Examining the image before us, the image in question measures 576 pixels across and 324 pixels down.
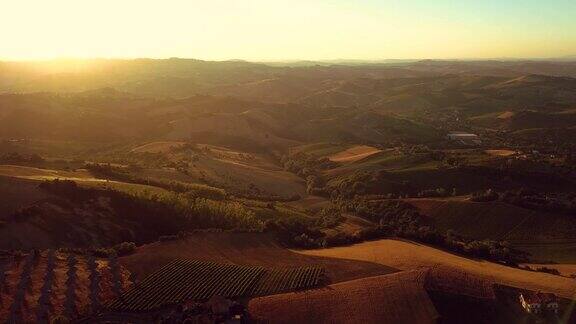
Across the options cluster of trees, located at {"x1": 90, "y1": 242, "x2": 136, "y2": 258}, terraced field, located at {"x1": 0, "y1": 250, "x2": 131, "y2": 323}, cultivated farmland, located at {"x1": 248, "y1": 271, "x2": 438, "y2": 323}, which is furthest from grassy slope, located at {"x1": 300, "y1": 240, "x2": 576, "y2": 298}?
terraced field, located at {"x1": 0, "y1": 250, "x2": 131, "y2": 323}

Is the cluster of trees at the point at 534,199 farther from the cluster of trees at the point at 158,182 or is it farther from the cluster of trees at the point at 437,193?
the cluster of trees at the point at 158,182

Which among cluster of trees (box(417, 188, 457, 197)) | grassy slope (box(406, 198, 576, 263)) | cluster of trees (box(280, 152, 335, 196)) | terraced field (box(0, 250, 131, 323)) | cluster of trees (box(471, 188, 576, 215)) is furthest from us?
cluster of trees (box(280, 152, 335, 196))

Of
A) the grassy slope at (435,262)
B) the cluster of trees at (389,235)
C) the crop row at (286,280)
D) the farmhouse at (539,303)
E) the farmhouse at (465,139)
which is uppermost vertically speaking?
the farmhouse at (539,303)

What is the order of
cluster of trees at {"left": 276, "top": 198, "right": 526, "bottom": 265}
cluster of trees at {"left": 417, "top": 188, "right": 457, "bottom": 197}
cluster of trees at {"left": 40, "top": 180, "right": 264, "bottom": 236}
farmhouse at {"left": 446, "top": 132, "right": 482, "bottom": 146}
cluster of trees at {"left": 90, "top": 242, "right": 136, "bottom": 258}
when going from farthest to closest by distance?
1. farmhouse at {"left": 446, "top": 132, "right": 482, "bottom": 146}
2. cluster of trees at {"left": 417, "top": 188, "right": 457, "bottom": 197}
3. cluster of trees at {"left": 40, "top": 180, "right": 264, "bottom": 236}
4. cluster of trees at {"left": 276, "top": 198, "right": 526, "bottom": 265}
5. cluster of trees at {"left": 90, "top": 242, "right": 136, "bottom": 258}

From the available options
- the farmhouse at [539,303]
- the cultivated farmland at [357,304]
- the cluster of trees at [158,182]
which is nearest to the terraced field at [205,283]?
the cultivated farmland at [357,304]

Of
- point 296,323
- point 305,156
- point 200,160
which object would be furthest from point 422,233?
point 305,156

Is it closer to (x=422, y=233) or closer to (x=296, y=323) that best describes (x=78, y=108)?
Result: (x=422, y=233)

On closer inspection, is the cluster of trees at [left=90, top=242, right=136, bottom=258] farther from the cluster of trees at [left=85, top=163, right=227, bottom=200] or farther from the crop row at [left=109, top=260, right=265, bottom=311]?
the cluster of trees at [left=85, top=163, right=227, bottom=200]
